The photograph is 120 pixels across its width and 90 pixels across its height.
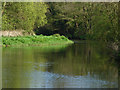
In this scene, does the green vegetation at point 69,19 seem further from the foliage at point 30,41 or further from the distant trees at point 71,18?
the foliage at point 30,41

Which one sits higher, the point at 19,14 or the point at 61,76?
the point at 19,14

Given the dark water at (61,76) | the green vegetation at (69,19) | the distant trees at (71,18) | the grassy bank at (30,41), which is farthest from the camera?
the distant trees at (71,18)

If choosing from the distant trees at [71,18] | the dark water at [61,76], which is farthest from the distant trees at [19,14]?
the dark water at [61,76]

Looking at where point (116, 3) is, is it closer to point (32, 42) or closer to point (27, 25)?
point (32, 42)

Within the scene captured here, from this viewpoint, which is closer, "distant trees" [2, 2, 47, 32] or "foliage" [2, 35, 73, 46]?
"foliage" [2, 35, 73, 46]

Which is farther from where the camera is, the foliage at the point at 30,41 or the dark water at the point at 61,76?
the foliage at the point at 30,41

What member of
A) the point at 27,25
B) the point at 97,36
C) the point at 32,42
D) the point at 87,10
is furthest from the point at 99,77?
the point at 87,10

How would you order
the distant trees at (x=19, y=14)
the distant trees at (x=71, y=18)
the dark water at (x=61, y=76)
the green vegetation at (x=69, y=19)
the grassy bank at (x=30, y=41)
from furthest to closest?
the distant trees at (x=71, y=18)
the distant trees at (x=19, y=14)
the grassy bank at (x=30, y=41)
the green vegetation at (x=69, y=19)
the dark water at (x=61, y=76)

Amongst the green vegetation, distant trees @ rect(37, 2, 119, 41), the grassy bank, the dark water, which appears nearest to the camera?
the dark water

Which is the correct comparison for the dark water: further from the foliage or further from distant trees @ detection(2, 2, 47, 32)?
distant trees @ detection(2, 2, 47, 32)

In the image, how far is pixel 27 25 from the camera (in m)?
34.2

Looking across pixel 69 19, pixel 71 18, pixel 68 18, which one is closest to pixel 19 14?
pixel 68 18

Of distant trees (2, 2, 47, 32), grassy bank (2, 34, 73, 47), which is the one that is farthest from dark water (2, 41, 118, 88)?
distant trees (2, 2, 47, 32)

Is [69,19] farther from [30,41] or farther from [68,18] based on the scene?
[30,41]
